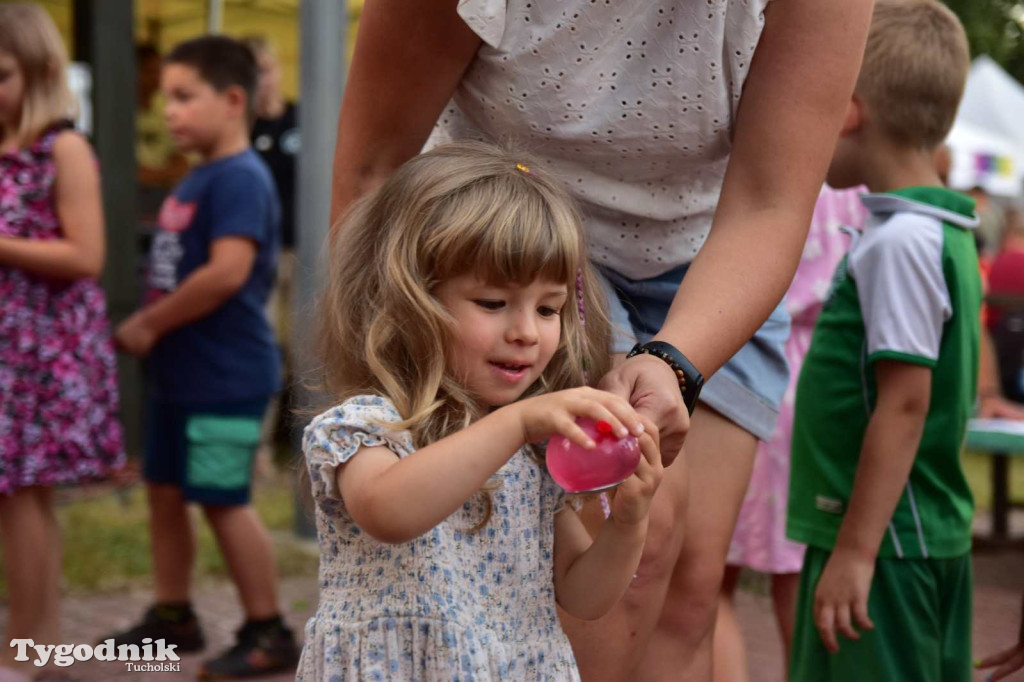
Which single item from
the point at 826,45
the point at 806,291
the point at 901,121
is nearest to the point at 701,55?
the point at 826,45

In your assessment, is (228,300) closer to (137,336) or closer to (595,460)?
(137,336)

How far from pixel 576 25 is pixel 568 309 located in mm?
433

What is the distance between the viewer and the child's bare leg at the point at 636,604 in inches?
81.4

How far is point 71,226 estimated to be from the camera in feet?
12.3

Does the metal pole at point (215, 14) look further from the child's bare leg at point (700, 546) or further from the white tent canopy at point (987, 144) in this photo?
the child's bare leg at point (700, 546)

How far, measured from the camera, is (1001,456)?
624 cm

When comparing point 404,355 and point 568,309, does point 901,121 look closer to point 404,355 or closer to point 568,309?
point 568,309

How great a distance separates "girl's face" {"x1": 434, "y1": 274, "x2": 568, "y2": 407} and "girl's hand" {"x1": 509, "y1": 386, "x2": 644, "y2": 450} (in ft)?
0.71

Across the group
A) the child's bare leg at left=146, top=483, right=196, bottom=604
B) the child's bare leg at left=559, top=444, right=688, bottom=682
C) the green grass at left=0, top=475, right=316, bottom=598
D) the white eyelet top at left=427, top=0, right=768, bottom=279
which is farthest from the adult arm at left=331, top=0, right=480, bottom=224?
the green grass at left=0, top=475, right=316, bottom=598

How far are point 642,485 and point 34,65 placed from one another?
9.47 feet

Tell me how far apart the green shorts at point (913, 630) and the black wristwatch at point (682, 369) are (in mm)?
1030

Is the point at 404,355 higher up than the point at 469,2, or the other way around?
the point at 469,2

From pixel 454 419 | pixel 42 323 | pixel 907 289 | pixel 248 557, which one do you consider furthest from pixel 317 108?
pixel 454 419

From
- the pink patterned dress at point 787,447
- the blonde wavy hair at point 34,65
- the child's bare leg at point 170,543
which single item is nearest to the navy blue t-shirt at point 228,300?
the child's bare leg at point 170,543
